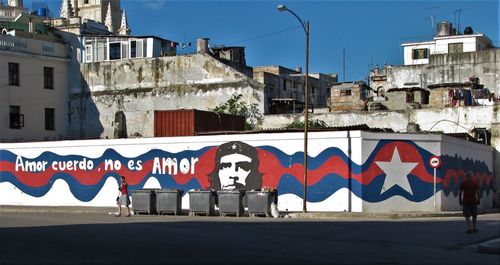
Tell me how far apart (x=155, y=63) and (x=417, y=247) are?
38.5 metres

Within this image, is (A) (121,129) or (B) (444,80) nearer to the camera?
(A) (121,129)

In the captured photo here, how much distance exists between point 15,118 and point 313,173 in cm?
2924

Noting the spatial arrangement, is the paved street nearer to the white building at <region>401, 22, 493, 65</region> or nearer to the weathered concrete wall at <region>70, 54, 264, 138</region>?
the weathered concrete wall at <region>70, 54, 264, 138</region>

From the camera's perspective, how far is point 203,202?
29.7 metres

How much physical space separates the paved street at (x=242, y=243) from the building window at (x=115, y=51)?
3498cm

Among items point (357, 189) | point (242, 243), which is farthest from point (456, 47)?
point (242, 243)

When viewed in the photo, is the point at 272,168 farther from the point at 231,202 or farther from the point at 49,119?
the point at 49,119

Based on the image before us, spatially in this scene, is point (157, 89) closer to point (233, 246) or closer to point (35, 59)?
point (35, 59)

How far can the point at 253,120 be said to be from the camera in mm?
48906

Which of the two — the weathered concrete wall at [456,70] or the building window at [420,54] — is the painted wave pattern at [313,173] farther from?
the building window at [420,54]

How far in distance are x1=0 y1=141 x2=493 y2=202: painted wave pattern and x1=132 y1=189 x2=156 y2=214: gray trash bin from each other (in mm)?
3352

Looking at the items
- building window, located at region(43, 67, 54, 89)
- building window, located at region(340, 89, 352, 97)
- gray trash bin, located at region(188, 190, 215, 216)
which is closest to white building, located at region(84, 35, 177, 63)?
building window, located at region(43, 67, 54, 89)

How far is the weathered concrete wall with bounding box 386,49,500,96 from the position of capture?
5528 cm

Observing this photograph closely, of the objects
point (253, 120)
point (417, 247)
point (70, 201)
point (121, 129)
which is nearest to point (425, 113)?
point (253, 120)
